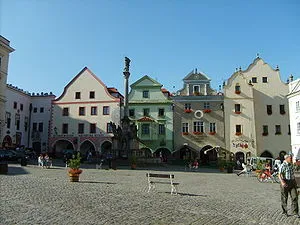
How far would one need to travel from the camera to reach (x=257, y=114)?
147 ft

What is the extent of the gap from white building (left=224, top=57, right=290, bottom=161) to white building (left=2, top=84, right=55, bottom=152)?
3196cm

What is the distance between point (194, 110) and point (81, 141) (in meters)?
19.0

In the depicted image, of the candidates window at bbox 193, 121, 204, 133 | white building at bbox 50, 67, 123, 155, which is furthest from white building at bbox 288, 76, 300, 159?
white building at bbox 50, 67, 123, 155

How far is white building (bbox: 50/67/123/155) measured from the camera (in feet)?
157

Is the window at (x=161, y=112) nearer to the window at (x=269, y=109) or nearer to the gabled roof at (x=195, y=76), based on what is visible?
the gabled roof at (x=195, y=76)

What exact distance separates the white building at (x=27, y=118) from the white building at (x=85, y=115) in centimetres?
510

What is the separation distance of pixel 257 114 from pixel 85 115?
89.5 feet

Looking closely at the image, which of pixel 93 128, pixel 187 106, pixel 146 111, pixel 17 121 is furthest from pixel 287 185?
pixel 17 121

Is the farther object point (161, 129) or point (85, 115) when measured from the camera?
point (85, 115)

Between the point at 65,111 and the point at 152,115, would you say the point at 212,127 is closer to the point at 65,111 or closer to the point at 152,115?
the point at 152,115

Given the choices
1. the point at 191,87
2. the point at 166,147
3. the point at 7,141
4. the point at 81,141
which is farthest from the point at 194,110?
the point at 7,141

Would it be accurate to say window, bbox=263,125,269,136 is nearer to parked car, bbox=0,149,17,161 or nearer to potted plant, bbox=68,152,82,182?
parked car, bbox=0,149,17,161

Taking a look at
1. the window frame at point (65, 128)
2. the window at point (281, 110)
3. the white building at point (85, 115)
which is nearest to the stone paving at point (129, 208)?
the window at point (281, 110)

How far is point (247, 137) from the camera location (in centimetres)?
4312
